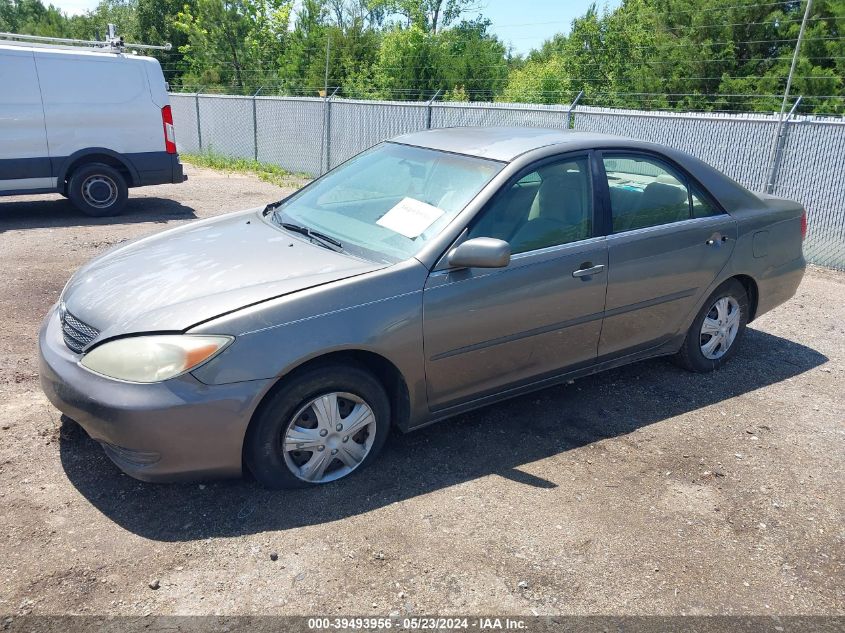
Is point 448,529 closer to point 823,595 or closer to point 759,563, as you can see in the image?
point 759,563

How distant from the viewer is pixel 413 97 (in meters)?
24.9

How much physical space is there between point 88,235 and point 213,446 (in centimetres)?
677

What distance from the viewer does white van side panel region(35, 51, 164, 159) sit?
9.38 m

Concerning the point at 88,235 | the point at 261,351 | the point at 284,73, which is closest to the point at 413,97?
the point at 284,73

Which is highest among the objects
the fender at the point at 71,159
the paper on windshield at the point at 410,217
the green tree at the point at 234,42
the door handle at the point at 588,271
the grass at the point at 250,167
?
the green tree at the point at 234,42

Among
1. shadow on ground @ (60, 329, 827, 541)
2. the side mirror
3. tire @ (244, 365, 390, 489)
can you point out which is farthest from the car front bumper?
the side mirror

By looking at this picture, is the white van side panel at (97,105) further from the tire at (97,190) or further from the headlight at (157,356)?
the headlight at (157,356)

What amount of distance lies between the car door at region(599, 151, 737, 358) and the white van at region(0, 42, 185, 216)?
794 cm

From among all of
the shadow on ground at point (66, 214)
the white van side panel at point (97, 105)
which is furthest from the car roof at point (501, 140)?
the white van side panel at point (97, 105)

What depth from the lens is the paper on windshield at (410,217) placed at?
378cm

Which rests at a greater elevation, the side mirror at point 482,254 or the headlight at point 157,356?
the side mirror at point 482,254

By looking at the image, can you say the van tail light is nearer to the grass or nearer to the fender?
the fender

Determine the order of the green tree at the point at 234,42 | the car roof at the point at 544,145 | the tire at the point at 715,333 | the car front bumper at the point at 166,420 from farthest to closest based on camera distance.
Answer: the green tree at the point at 234,42, the tire at the point at 715,333, the car roof at the point at 544,145, the car front bumper at the point at 166,420

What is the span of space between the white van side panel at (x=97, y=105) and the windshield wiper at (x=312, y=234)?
6857 mm
